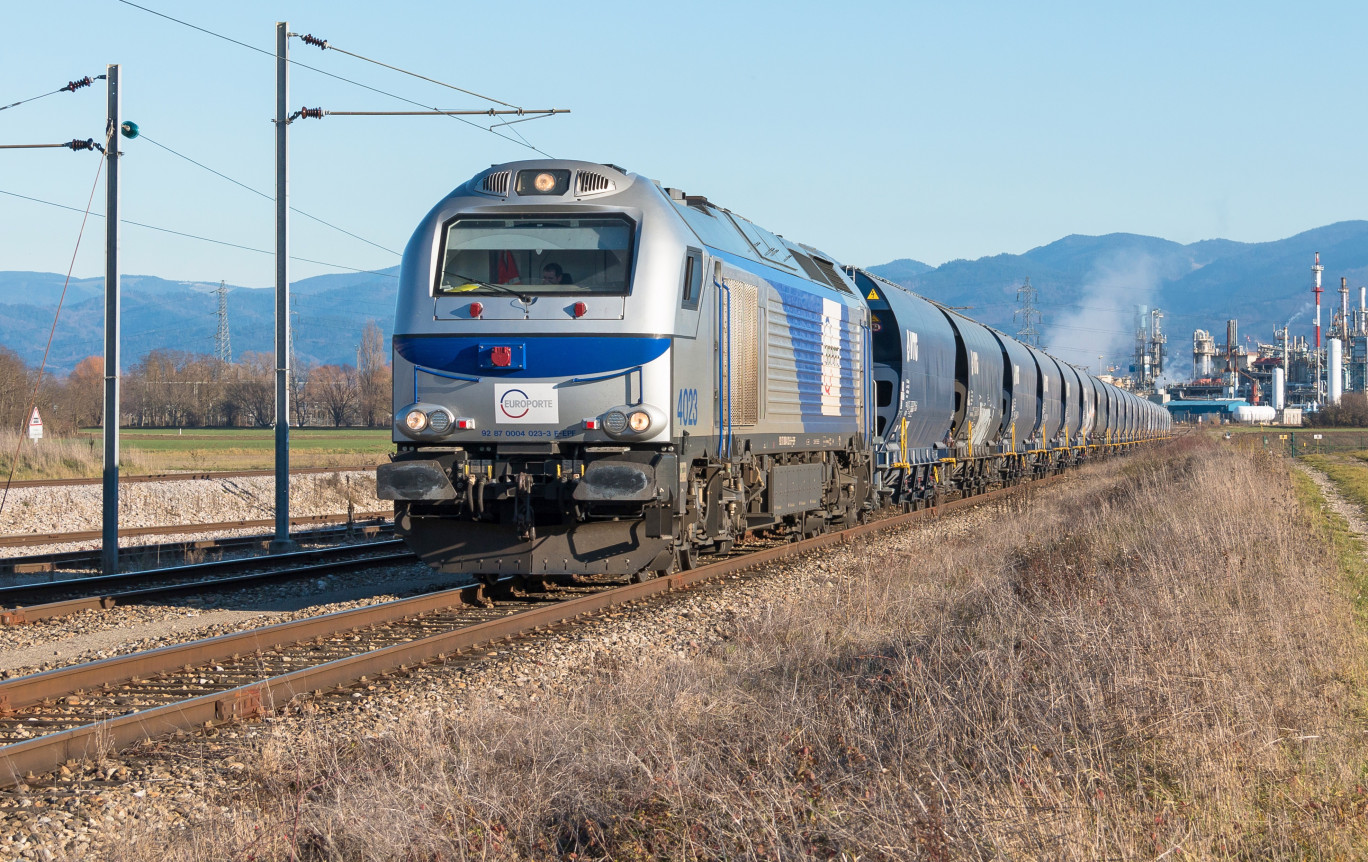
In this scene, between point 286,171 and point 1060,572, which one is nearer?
point 1060,572

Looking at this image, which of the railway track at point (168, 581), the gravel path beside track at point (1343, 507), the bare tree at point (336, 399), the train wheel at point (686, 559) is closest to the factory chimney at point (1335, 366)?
the bare tree at point (336, 399)

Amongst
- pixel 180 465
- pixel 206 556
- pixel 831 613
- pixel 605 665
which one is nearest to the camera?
pixel 605 665

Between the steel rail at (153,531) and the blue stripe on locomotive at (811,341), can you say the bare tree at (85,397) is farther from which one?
the blue stripe on locomotive at (811,341)

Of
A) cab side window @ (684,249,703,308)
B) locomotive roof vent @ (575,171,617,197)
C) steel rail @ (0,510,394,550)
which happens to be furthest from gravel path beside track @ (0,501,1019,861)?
steel rail @ (0,510,394,550)

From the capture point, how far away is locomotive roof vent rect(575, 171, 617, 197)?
11.2 meters

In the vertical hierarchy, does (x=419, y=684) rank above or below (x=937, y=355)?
below

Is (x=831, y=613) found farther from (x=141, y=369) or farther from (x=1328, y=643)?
(x=141, y=369)

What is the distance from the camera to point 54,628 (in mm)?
10758

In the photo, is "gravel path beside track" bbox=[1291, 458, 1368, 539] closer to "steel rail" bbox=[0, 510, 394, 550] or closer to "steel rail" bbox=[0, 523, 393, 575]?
"steel rail" bbox=[0, 523, 393, 575]

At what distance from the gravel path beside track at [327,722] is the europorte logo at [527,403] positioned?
186 centimetres

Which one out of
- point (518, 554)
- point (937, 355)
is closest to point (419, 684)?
point (518, 554)

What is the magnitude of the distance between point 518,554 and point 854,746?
5.92m

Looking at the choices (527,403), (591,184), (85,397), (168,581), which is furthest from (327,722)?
(85,397)

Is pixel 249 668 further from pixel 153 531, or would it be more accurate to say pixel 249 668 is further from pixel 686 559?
A: pixel 153 531
